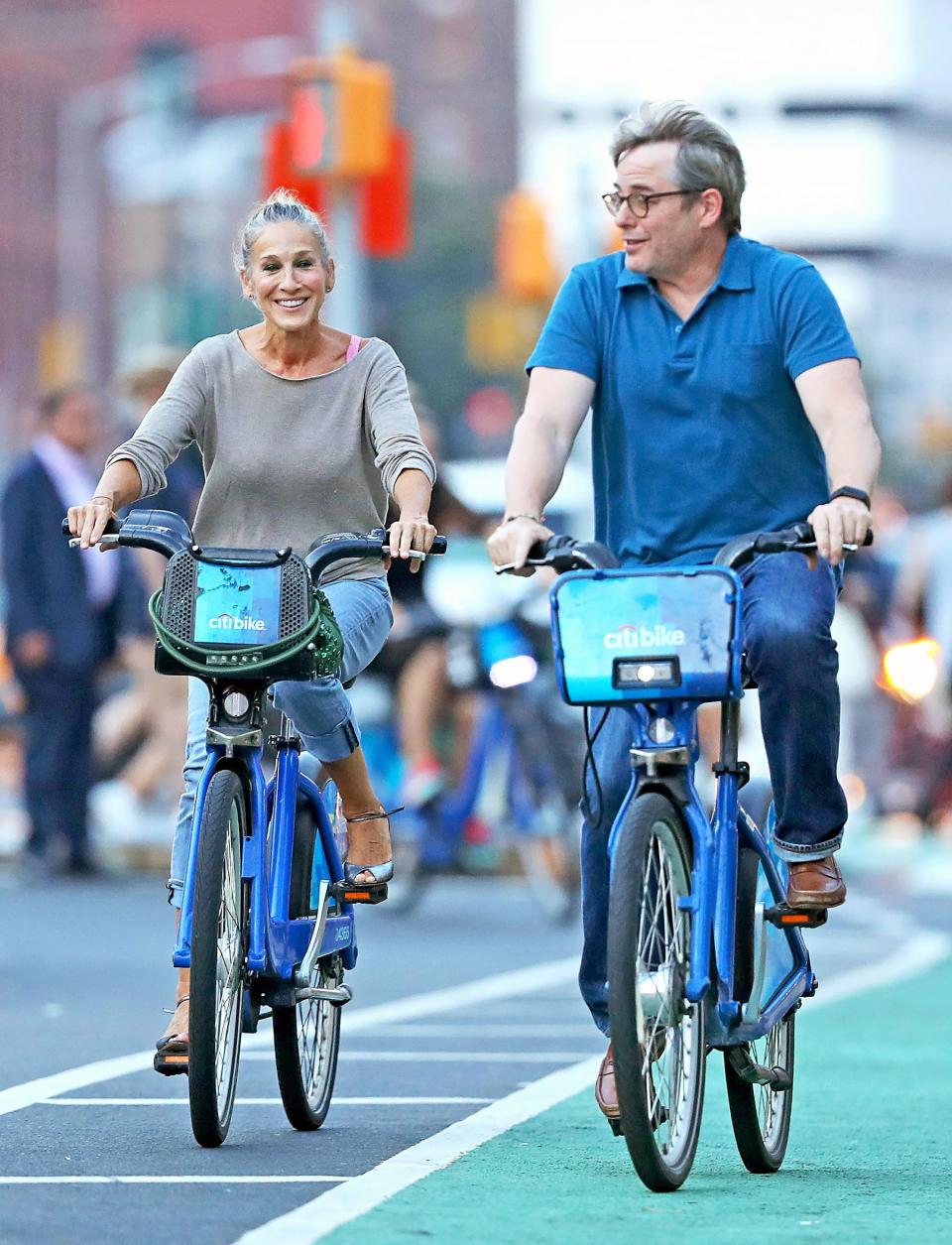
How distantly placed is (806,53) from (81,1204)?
417 ft

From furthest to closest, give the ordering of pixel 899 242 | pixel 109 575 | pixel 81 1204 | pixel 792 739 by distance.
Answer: pixel 899 242
pixel 109 575
pixel 792 739
pixel 81 1204

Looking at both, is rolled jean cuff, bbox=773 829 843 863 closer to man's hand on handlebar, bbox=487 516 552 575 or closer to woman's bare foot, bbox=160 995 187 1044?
man's hand on handlebar, bbox=487 516 552 575

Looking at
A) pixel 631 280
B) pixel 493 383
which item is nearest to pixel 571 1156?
pixel 631 280

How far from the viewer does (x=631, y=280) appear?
6.41 m

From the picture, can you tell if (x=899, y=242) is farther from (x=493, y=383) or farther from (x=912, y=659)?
(x=912, y=659)

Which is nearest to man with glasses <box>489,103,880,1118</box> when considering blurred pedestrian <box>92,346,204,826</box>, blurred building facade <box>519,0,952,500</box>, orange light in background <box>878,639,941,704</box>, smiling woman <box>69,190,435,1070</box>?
smiling woman <box>69,190,435,1070</box>

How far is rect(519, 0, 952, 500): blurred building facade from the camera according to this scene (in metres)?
125

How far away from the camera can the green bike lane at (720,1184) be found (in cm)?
544

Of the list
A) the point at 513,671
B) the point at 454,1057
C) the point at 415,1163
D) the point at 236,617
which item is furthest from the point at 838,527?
the point at 513,671

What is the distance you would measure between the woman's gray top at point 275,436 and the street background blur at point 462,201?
623 cm

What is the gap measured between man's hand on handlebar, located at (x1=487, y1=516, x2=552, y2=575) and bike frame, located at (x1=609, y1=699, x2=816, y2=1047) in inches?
12.8

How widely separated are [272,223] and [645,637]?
4.81ft

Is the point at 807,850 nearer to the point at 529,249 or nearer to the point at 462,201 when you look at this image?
the point at 529,249

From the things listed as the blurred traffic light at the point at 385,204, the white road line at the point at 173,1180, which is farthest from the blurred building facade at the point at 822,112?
the white road line at the point at 173,1180
